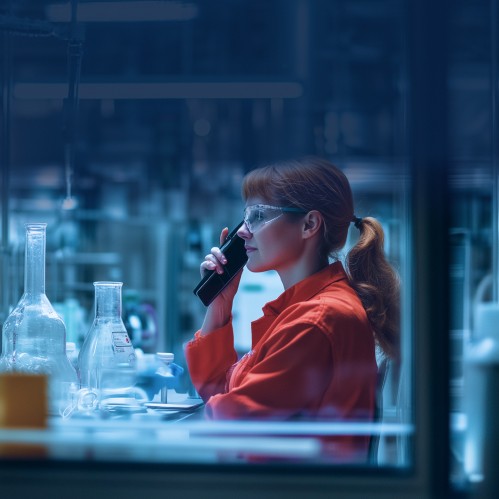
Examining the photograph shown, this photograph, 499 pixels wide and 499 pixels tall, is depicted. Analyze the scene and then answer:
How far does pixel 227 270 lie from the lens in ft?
7.65

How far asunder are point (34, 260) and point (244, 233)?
0.54 metres

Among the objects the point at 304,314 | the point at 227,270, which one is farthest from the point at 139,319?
the point at 304,314

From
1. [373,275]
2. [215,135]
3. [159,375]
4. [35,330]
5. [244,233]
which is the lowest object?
[159,375]

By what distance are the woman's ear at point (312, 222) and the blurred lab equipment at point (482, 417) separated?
822 mm

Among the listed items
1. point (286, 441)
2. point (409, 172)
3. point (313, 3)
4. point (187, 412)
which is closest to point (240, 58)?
point (313, 3)

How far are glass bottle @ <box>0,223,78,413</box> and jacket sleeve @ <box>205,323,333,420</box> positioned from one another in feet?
1.46

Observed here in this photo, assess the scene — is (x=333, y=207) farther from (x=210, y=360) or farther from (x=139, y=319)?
(x=139, y=319)

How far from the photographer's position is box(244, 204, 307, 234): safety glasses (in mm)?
2074

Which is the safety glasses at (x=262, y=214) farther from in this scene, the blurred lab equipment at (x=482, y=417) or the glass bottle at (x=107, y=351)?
the blurred lab equipment at (x=482, y=417)

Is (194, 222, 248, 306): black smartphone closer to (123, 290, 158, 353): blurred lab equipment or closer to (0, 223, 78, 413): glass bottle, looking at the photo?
(0, 223, 78, 413): glass bottle

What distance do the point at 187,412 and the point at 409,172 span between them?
3.56 ft

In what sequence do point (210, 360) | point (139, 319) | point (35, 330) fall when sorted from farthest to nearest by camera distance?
point (139, 319)
point (210, 360)
point (35, 330)

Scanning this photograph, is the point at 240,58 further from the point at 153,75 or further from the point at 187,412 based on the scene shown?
the point at 187,412

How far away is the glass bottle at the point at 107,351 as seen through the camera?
2.06m
